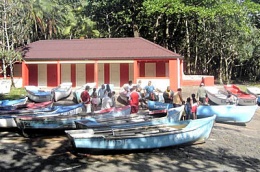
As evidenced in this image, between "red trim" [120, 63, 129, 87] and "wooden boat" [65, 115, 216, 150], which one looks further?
"red trim" [120, 63, 129, 87]

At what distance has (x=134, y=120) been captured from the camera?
12789mm

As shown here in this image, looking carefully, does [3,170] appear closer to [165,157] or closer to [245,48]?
[165,157]

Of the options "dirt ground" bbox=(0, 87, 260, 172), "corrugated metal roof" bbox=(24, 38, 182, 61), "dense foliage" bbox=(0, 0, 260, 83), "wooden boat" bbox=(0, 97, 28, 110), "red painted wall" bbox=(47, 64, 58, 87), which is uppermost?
"dense foliage" bbox=(0, 0, 260, 83)

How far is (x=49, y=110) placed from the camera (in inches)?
581

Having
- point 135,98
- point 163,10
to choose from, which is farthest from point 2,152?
point 163,10

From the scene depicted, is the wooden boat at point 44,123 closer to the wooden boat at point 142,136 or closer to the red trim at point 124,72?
the wooden boat at point 142,136

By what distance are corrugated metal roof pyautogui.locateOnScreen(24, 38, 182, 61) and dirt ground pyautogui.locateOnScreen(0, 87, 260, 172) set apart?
14.3 meters

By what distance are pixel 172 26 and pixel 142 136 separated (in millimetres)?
30933

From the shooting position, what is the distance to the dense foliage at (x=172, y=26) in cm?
3041

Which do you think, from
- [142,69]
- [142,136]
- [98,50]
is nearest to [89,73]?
[98,50]

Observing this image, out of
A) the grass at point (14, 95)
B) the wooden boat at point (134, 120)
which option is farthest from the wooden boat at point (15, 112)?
the grass at point (14, 95)

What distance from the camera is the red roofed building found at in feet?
84.5

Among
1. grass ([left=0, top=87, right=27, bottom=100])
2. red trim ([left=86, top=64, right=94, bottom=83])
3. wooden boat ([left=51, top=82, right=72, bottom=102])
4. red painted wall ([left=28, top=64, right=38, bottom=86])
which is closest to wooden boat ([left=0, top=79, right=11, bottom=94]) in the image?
grass ([left=0, top=87, right=27, bottom=100])

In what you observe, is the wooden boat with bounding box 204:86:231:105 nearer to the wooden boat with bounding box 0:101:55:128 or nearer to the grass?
the wooden boat with bounding box 0:101:55:128
